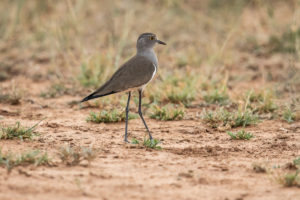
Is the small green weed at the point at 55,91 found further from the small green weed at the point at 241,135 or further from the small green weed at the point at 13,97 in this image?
the small green weed at the point at 241,135

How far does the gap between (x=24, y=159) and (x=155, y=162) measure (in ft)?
3.58

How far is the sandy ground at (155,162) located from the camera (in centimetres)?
343

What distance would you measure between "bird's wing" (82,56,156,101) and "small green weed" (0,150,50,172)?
987mm

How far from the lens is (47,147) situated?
4449 mm

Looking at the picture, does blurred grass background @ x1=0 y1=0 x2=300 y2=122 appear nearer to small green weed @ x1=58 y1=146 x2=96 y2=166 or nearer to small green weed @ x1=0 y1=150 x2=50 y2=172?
small green weed @ x1=58 y1=146 x2=96 y2=166

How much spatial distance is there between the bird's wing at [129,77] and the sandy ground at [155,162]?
0.53m

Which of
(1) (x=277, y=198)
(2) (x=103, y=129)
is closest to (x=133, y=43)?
(2) (x=103, y=129)

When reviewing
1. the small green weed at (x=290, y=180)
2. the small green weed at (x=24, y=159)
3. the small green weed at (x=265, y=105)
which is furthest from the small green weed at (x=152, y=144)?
the small green weed at (x=265, y=105)

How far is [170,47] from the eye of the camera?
9.46 m

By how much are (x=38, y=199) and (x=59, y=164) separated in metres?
0.73

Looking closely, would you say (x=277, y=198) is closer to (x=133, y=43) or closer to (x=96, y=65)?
(x=96, y=65)

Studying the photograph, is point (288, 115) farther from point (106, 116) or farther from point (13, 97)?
point (13, 97)

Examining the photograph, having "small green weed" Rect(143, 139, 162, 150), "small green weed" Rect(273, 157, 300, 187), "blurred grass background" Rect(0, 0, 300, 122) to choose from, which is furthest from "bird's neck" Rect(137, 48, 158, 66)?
"small green weed" Rect(273, 157, 300, 187)

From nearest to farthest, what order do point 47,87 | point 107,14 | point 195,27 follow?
point 47,87 → point 195,27 → point 107,14
